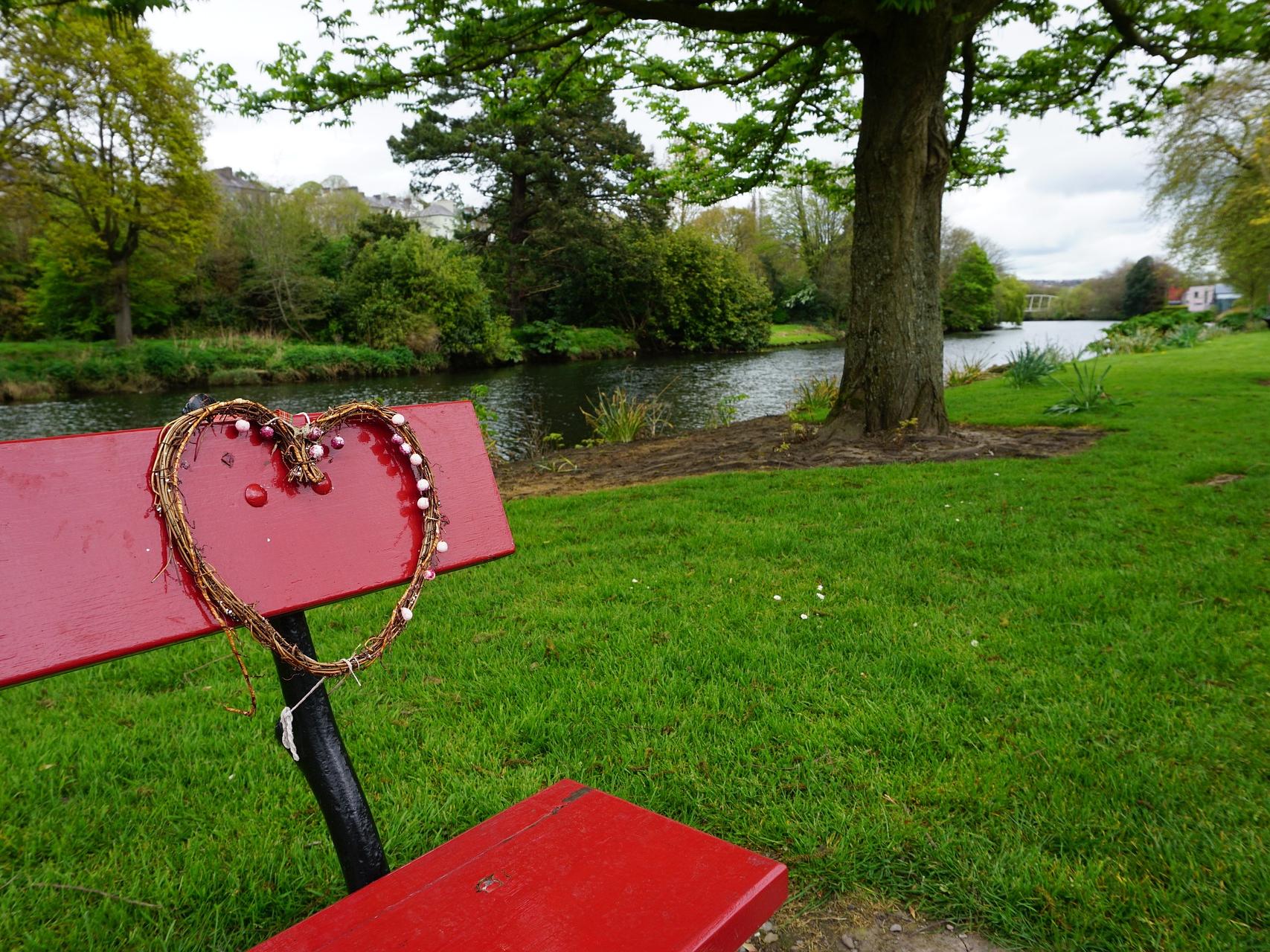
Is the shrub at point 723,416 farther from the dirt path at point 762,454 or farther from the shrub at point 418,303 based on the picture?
the shrub at point 418,303

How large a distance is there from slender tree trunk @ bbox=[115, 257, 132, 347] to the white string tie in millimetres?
29755

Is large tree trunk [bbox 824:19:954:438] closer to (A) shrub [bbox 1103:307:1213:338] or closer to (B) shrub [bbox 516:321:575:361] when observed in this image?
(A) shrub [bbox 1103:307:1213:338]

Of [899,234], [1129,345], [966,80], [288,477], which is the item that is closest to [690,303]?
[1129,345]

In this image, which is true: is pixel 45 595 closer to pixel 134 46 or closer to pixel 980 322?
pixel 134 46

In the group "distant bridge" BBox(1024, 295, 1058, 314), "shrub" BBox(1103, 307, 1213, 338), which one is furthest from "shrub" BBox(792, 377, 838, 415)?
"distant bridge" BBox(1024, 295, 1058, 314)

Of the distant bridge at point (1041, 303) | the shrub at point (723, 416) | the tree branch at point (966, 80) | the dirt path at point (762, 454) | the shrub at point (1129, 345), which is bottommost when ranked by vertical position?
the dirt path at point (762, 454)

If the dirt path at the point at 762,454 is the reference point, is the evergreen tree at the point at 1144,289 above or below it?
above

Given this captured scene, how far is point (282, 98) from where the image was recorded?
7898mm

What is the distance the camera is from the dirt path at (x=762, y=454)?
748cm

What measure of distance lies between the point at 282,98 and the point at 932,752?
8773 mm

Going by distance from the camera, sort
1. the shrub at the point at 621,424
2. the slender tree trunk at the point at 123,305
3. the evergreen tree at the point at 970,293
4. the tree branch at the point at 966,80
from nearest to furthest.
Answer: the tree branch at the point at 966,80 → the shrub at the point at 621,424 → the slender tree trunk at the point at 123,305 → the evergreen tree at the point at 970,293

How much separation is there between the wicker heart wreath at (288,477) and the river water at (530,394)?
930 centimetres

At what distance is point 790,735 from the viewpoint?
2666 mm

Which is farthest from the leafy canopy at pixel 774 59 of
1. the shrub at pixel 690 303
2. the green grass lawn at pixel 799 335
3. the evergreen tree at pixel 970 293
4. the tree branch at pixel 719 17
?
the evergreen tree at pixel 970 293
